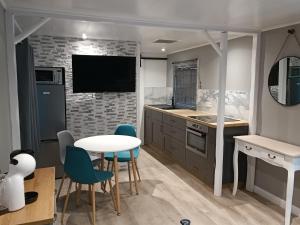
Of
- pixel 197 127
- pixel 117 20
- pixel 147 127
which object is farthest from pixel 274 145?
pixel 147 127

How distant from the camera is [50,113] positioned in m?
4.01

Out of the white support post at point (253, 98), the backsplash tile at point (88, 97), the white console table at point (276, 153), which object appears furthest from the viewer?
the backsplash tile at point (88, 97)

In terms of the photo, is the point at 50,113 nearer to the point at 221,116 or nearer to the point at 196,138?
A: the point at 196,138

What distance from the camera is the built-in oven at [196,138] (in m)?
3.78

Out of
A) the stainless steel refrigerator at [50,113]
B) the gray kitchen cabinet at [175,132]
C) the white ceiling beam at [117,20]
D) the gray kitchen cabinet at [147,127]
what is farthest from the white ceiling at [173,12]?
the gray kitchen cabinet at [147,127]

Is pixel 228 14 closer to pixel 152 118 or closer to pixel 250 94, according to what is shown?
pixel 250 94

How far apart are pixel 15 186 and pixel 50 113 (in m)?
2.61

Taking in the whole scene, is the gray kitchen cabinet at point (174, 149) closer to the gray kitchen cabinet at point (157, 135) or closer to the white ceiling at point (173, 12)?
the gray kitchen cabinet at point (157, 135)

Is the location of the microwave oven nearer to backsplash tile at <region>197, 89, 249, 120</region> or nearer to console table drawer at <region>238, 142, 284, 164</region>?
backsplash tile at <region>197, 89, 249, 120</region>

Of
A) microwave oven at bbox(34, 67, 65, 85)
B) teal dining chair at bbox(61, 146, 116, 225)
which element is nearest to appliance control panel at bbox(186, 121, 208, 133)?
teal dining chair at bbox(61, 146, 116, 225)

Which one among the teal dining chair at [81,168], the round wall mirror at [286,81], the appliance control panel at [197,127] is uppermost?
the round wall mirror at [286,81]

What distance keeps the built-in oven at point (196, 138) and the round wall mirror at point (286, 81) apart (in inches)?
41.3

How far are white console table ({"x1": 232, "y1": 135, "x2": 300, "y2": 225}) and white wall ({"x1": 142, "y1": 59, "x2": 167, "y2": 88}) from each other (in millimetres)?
3301

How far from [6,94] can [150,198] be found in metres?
2.14
